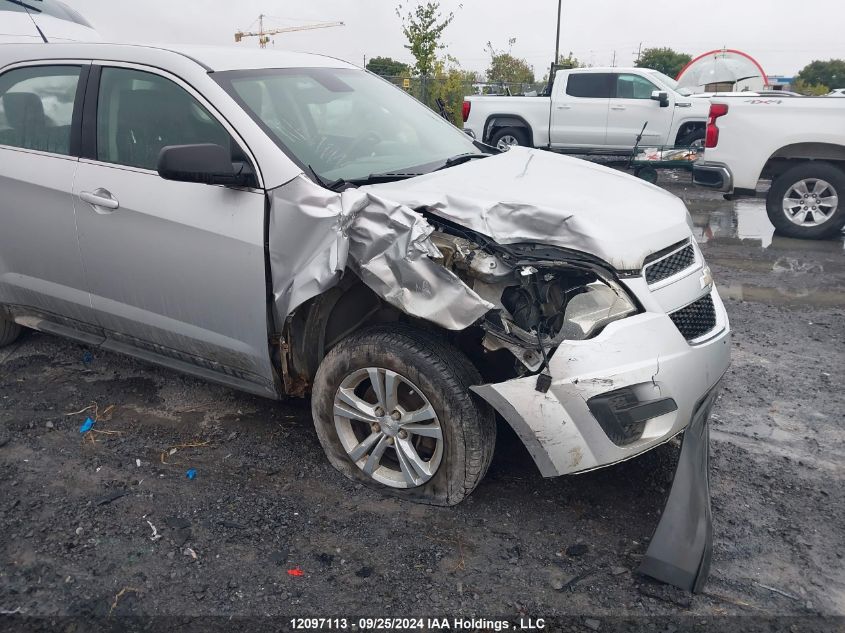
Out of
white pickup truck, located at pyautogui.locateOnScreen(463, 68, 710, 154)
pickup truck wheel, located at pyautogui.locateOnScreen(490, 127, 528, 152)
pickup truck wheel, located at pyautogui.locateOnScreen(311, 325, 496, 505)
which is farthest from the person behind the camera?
pickup truck wheel, located at pyautogui.locateOnScreen(490, 127, 528, 152)

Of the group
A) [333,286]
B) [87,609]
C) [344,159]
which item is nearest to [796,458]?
[333,286]

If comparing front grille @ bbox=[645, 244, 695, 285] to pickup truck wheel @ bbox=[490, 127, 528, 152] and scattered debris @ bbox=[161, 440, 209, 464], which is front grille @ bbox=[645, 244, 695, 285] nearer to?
scattered debris @ bbox=[161, 440, 209, 464]

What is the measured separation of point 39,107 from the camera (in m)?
3.76

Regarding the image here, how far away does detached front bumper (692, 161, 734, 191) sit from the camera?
8.20m

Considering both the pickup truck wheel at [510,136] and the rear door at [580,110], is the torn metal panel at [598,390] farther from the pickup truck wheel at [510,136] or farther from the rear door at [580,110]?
the pickup truck wheel at [510,136]

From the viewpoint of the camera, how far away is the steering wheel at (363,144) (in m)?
3.42

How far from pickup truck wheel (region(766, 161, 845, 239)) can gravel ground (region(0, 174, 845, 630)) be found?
463 centimetres

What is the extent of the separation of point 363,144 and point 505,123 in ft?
36.5

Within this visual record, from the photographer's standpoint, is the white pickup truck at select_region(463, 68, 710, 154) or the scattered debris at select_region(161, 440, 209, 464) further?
the white pickup truck at select_region(463, 68, 710, 154)

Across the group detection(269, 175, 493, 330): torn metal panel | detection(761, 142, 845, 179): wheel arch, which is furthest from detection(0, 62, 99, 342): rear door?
detection(761, 142, 845, 179): wheel arch

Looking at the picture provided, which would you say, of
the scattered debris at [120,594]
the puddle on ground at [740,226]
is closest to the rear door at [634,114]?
the puddle on ground at [740,226]

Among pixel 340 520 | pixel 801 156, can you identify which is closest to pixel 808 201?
pixel 801 156

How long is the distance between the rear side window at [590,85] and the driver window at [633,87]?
190mm

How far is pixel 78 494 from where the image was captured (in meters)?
3.08
